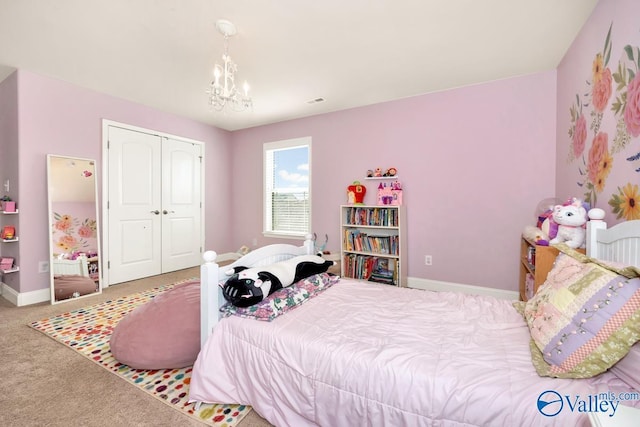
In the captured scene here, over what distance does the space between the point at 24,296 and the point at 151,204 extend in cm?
164

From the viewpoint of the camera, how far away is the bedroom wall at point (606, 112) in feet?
5.05

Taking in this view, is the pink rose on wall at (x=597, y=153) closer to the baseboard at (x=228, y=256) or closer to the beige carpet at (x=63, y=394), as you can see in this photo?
the beige carpet at (x=63, y=394)

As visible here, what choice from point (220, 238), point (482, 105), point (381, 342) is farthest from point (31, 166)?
point (482, 105)

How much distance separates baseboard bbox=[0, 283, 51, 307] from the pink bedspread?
9.46 ft

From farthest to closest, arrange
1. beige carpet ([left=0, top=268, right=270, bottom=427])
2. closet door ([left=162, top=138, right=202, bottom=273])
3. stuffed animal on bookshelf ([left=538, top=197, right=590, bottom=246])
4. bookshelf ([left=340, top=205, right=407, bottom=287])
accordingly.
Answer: closet door ([left=162, top=138, right=202, bottom=273]) < bookshelf ([left=340, top=205, right=407, bottom=287]) < stuffed animal on bookshelf ([left=538, top=197, right=590, bottom=246]) < beige carpet ([left=0, top=268, right=270, bottom=427])

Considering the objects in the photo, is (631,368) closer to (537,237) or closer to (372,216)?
(537,237)

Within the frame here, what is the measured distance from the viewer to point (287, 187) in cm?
471

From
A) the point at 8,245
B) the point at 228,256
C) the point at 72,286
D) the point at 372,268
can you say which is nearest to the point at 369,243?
the point at 372,268

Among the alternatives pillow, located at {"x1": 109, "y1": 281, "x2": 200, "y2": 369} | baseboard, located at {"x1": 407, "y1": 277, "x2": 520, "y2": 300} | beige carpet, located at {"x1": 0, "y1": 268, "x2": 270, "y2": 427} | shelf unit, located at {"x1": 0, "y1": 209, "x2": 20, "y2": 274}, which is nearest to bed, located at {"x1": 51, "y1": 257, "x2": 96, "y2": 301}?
shelf unit, located at {"x1": 0, "y1": 209, "x2": 20, "y2": 274}

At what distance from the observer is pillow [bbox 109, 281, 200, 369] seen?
73.4 inches

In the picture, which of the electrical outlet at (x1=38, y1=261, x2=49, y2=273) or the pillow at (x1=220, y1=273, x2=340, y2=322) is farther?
the electrical outlet at (x1=38, y1=261, x2=49, y2=273)

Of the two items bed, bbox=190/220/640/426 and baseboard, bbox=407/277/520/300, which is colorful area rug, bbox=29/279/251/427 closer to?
bed, bbox=190/220/640/426

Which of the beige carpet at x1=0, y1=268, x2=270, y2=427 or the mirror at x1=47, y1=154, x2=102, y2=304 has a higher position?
the mirror at x1=47, y1=154, x2=102, y2=304

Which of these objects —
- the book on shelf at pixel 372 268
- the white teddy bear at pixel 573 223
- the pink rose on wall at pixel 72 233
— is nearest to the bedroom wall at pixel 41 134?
the pink rose on wall at pixel 72 233
